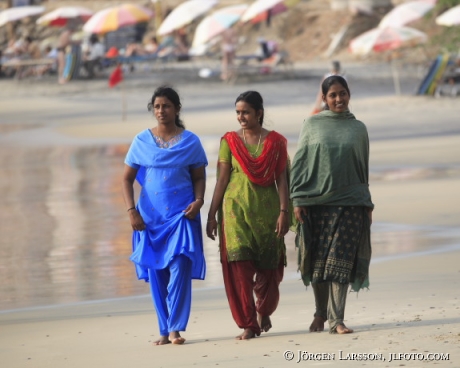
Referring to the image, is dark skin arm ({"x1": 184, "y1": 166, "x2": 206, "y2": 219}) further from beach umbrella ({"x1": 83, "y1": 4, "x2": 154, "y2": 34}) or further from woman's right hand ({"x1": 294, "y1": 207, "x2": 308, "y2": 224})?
beach umbrella ({"x1": 83, "y1": 4, "x2": 154, "y2": 34})

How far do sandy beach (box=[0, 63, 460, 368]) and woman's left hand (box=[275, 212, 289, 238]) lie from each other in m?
0.56

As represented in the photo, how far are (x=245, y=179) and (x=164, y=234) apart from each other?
1.77ft

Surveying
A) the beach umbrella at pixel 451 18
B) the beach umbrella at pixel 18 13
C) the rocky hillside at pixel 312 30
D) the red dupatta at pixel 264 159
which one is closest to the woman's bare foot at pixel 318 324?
the red dupatta at pixel 264 159

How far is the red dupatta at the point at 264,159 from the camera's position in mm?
6594

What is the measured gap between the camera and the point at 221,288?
8680mm

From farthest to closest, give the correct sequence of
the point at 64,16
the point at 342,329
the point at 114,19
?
the point at 64,16 → the point at 114,19 → the point at 342,329

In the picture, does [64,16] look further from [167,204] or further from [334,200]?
[334,200]

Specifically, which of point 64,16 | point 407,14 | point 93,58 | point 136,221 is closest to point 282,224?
point 136,221

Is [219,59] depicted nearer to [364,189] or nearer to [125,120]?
[125,120]

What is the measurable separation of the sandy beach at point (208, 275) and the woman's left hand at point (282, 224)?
0.56 m

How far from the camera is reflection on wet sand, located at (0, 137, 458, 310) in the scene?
897cm

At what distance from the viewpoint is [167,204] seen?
6.73 metres

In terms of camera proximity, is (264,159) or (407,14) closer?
(264,159)

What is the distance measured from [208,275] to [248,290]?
106 inches
